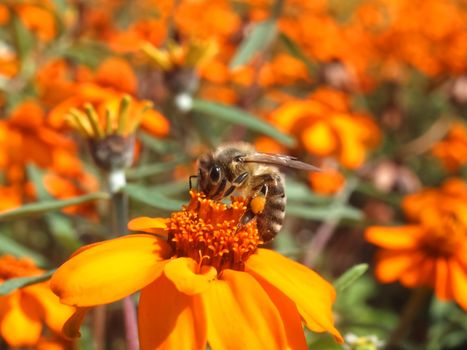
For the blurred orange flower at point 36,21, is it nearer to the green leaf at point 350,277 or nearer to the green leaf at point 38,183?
the green leaf at point 38,183

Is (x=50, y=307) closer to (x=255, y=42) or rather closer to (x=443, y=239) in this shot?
(x=443, y=239)

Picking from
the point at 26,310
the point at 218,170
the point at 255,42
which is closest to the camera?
the point at 218,170

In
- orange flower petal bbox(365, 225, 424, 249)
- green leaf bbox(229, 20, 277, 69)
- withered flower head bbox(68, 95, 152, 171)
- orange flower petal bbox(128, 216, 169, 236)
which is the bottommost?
orange flower petal bbox(365, 225, 424, 249)

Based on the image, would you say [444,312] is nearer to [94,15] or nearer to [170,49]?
[170,49]

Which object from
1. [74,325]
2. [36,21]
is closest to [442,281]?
[74,325]

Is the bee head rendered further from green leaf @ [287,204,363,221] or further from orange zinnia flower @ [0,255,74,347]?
green leaf @ [287,204,363,221]

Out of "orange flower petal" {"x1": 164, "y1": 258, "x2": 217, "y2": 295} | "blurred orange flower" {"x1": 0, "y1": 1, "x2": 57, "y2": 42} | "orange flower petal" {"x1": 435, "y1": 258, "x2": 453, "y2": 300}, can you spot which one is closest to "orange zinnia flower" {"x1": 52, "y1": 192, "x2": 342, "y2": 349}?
"orange flower petal" {"x1": 164, "y1": 258, "x2": 217, "y2": 295}

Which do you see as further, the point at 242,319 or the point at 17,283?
the point at 17,283
